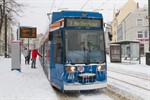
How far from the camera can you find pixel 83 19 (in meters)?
11.4

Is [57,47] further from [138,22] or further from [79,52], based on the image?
[138,22]

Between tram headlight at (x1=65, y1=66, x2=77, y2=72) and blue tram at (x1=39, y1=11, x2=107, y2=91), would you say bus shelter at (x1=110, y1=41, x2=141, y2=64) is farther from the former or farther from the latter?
tram headlight at (x1=65, y1=66, x2=77, y2=72)

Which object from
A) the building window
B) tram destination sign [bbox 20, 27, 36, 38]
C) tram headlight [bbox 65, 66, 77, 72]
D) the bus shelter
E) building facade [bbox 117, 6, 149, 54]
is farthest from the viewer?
the building window

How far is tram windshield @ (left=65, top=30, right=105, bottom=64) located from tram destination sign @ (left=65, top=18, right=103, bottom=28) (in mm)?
228

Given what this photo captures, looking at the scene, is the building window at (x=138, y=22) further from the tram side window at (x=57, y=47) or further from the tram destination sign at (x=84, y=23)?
the tram side window at (x=57, y=47)

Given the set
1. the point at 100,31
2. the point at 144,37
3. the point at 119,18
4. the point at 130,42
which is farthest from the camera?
the point at 119,18

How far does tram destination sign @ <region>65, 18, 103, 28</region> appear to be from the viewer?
36.9 ft

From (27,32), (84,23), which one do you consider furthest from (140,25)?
(84,23)

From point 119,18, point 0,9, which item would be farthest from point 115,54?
point 119,18

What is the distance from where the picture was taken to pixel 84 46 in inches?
442

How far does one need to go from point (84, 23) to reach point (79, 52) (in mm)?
1131

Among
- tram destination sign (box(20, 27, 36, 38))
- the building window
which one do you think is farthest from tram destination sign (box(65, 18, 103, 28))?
the building window

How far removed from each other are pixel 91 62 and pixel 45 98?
89.9 inches

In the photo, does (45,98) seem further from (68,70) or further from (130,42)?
(130,42)
